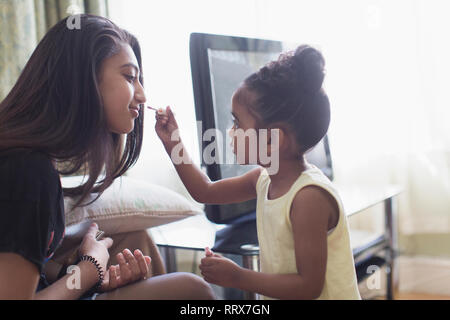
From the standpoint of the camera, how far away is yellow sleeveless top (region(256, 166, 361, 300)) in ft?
2.46

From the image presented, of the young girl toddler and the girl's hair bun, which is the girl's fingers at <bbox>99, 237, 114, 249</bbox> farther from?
the girl's hair bun

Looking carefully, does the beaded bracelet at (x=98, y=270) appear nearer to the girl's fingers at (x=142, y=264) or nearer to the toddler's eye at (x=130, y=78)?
the girl's fingers at (x=142, y=264)

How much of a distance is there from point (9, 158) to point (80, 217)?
0.37 m

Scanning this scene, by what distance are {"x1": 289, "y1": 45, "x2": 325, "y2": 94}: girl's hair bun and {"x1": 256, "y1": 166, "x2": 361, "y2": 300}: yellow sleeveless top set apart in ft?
0.47

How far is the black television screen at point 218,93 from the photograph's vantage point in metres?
1.01

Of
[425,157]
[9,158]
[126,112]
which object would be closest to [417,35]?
[425,157]

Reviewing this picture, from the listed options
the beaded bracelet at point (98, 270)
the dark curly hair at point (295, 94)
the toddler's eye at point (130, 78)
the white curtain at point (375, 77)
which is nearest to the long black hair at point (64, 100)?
the toddler's eye at point (130, 78)

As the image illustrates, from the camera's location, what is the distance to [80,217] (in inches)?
40.3

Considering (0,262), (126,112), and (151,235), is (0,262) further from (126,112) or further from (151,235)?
(151,235)

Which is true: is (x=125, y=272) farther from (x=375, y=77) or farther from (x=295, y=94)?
(x=375, y=77)

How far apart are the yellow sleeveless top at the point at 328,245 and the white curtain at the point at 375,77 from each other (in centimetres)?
86

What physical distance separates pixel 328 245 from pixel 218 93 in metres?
0.44

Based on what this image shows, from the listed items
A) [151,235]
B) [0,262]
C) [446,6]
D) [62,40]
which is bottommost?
[151,235]

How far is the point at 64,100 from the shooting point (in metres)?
0.74
